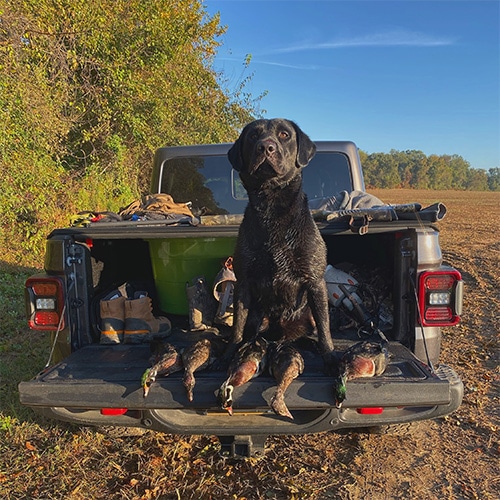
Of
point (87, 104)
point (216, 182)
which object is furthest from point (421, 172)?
point (216, 182)

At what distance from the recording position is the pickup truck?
78.3 inches

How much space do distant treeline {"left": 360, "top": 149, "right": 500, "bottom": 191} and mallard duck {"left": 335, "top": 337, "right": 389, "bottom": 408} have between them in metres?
92.7

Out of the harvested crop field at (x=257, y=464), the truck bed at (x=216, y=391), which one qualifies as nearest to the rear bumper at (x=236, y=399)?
the truck bed at (x=216, y=391)

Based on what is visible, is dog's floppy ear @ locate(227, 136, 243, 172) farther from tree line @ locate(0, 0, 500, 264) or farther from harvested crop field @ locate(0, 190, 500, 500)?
tree line @ locate(0, 0, 500, 264)

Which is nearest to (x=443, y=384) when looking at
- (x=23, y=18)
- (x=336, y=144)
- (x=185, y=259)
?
(x=185, y=259)

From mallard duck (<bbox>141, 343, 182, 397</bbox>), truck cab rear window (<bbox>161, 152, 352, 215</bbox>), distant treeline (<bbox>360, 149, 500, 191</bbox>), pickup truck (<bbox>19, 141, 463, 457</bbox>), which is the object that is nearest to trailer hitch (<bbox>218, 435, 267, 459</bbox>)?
pickup truck (<bbox>19, 141, 463, 457</bbox>)

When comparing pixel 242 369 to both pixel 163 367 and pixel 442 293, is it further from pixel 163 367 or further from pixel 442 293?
pixel 442 293

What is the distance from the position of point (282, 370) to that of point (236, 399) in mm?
255

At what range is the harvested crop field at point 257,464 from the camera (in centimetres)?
239

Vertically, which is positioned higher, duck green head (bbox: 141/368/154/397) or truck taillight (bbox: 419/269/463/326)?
truck taillight (bbox: 419/269/463/326)

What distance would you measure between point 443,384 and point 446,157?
411 feet

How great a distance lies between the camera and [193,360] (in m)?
2.15

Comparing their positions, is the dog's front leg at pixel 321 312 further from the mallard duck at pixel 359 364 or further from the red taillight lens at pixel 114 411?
the red taillight lens at pixel 114 411

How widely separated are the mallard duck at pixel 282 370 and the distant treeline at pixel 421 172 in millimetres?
92775
